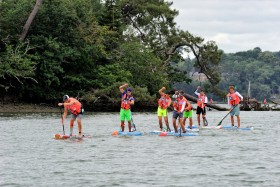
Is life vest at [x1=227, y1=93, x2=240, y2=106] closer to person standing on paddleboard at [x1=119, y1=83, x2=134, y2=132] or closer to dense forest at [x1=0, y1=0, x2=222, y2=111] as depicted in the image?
person standing on paddleboard at [x1=119, y1=83, x2=134, y2=132]

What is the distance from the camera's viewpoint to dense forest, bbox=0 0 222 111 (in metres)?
66.6

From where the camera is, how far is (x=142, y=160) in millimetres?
25172

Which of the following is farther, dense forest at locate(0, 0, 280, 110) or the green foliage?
dense forest at locate(0, 0, 280, 110)

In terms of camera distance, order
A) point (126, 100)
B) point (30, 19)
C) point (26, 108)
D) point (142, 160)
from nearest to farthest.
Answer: point (142, 160) → point (126, 100) → point (26, 108) → point (30, 19)

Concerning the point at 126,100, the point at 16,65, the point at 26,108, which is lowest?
the point at 26,108

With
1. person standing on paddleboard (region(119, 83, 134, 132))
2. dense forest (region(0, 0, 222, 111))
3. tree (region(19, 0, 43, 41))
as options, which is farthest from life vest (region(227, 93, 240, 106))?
tree (region(19, 0, 43, 41))

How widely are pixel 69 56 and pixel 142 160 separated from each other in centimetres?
4389

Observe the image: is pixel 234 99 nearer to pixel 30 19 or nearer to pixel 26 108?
pixel 26 108

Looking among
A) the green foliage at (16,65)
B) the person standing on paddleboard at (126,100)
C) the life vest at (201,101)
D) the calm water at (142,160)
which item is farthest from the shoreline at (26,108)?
the person standing on paddleboard at (126,100)

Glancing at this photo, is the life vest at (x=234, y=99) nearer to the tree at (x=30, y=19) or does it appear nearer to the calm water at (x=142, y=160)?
the calm water at (x=142, y=160)

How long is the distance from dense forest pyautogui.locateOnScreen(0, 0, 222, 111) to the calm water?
1184 inches

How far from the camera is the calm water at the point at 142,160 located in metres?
20.7

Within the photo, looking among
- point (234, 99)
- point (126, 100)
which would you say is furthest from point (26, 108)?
point (126, 100)

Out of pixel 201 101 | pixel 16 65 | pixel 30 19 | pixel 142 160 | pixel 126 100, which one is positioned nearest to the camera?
pixel 142 160
